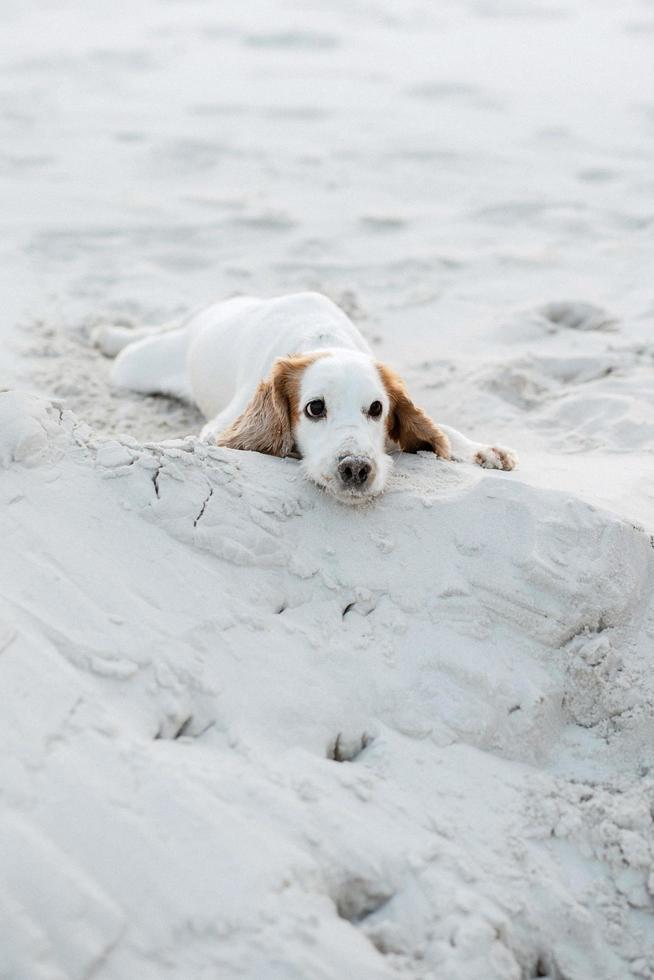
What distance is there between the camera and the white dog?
3.94 metres

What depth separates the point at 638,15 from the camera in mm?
13430

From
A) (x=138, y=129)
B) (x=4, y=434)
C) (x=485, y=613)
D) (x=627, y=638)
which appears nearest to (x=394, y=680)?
(x=485, y=613)

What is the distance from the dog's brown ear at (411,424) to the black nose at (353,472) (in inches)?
25.6

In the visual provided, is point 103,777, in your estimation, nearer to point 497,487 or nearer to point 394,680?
point 394,680

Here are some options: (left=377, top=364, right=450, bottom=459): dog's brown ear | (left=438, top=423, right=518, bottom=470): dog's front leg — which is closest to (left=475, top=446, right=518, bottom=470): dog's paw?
(left=438, top=423, right=518, bottom=470): dog's front leg

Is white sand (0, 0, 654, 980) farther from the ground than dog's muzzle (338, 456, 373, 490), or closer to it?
closer to it

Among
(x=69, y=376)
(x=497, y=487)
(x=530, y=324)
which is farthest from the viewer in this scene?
(x=530, y=324)

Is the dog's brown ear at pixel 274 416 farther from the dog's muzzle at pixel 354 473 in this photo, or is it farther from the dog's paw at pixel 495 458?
the dog's paw at pixel 495 458

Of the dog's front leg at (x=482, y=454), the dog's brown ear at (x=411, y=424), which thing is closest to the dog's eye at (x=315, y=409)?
the dog's brown ear at (x=411, y=424)

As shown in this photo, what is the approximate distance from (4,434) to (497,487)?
1659mm

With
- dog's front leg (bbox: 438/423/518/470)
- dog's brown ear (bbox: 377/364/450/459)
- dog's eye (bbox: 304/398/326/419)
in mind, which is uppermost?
dog's eye (bbox: 304/398/326/419)

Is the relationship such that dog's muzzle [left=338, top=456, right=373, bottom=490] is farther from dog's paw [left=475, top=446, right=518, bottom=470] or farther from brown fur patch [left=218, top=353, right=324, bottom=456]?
dog's paw [left=475, top=446, right=518, bottom=470]

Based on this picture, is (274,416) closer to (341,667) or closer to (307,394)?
(307,394)

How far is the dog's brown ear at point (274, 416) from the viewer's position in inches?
165
